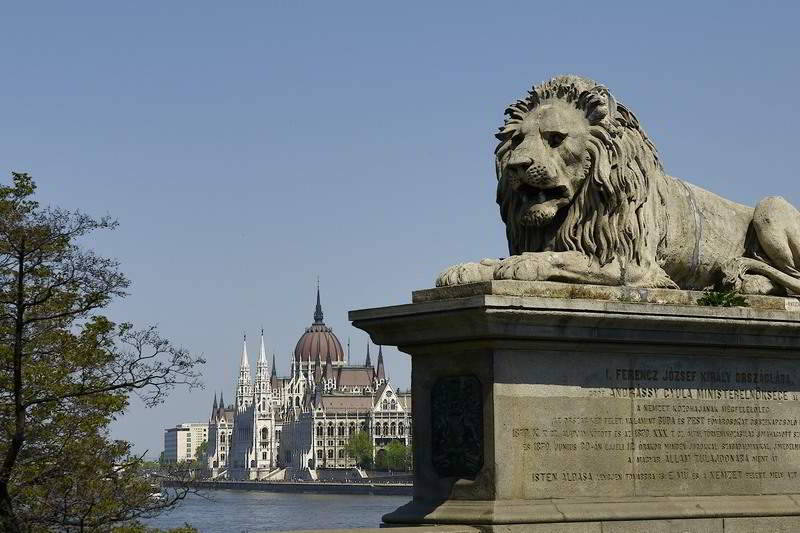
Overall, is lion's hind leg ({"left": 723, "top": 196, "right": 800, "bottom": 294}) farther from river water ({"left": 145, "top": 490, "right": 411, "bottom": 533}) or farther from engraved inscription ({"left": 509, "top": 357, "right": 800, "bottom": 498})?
river water ({"left": 145, "top": 490, "right": 411, "bottom": 533})

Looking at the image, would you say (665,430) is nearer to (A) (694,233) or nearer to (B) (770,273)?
(A) (694,233)

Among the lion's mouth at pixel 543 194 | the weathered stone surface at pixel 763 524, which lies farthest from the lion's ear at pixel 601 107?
the weathered stone surface at pixel 763 524

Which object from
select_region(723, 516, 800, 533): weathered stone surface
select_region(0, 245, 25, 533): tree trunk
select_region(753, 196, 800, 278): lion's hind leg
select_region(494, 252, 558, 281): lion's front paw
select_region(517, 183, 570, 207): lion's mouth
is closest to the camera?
select_region(494, 252, 558, 281): lion's front paw

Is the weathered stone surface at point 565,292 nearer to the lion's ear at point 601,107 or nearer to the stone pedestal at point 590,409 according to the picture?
the stone pedestal at point 590,409

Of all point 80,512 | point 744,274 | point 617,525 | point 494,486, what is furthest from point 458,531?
point 80,512

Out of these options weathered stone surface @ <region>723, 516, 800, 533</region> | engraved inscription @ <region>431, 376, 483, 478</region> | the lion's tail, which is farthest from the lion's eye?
weathered stone surface @ <region>723, 516, 800, 533</region>

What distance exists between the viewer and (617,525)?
1109 centimetres

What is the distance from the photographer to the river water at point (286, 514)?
304ft

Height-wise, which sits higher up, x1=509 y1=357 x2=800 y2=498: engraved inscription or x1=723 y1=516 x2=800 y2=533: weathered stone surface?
x1=509 y1=357 x2=800 y2=498: engraved inscription

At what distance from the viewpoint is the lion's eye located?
12281mm

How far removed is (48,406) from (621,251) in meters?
16.2

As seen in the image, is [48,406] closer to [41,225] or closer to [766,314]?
[41,225]

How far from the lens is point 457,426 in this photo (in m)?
11.1

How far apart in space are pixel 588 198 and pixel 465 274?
4.67 ft
